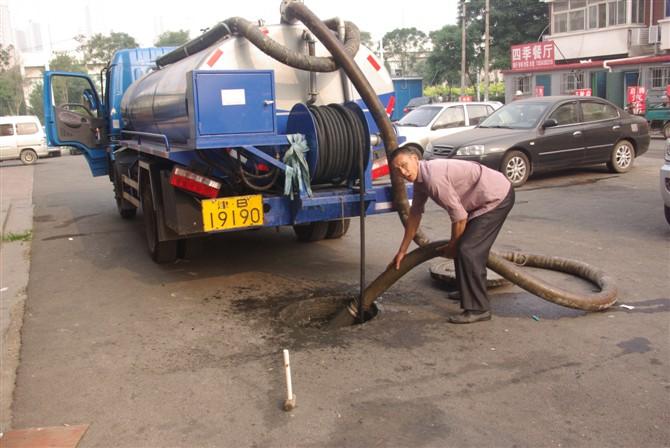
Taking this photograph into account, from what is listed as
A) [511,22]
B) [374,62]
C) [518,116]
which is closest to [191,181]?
[374,62]

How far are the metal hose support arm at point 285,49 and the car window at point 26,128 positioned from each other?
80.0ft

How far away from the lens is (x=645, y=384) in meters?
→ 3.83

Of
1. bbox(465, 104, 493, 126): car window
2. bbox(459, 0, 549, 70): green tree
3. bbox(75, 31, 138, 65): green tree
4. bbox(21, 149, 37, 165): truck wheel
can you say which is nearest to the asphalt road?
bbox(465, 104, 493, 126): car window

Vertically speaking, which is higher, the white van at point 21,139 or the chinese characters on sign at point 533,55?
the chinese characters on sign at point 533,55

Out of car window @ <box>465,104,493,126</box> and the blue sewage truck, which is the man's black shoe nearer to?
the blue sewage truck

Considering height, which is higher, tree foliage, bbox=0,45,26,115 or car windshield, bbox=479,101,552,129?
tree foliage, bbox=0,45,26,115

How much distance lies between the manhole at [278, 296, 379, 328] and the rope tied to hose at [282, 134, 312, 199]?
96 cm

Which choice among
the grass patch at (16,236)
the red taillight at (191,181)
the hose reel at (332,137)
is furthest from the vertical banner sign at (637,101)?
the red taillight at (191,181)

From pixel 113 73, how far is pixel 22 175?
1354 cm

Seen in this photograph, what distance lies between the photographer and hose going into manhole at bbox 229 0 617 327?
16.7 feet

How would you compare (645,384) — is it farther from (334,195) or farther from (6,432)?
(6,432)

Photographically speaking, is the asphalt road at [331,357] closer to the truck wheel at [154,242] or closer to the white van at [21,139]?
the truck wheel at [154,242]

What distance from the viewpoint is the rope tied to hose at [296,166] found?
5539 millimetres

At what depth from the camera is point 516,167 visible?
475 inches
